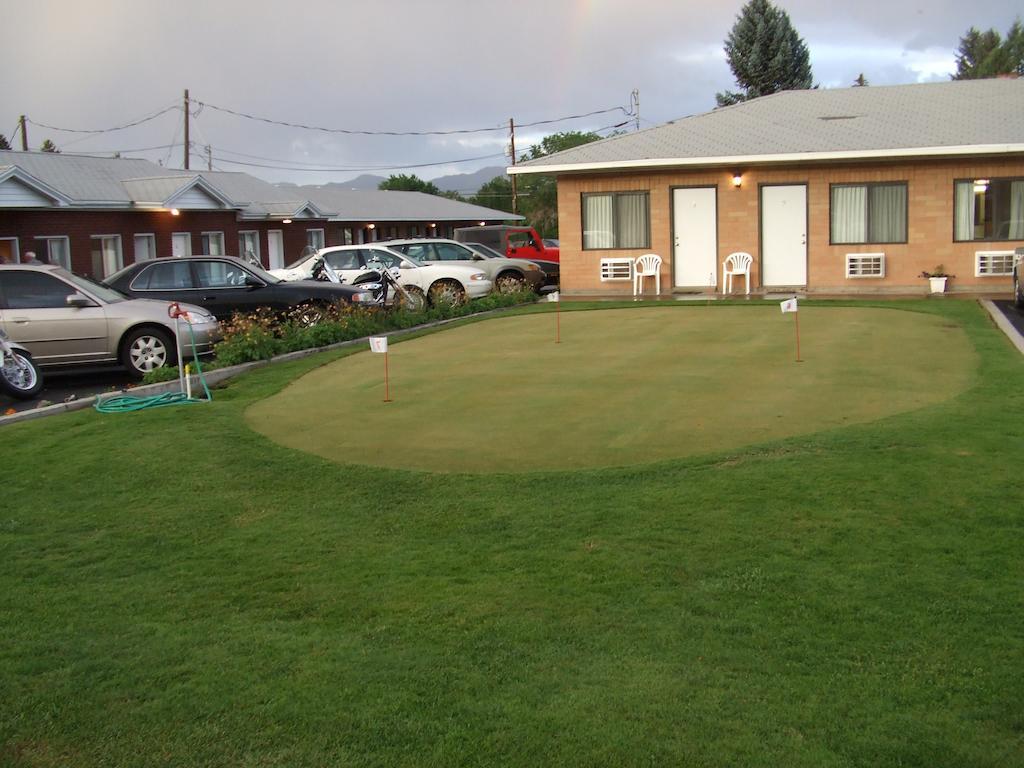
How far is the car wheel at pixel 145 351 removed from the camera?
46.8 feet

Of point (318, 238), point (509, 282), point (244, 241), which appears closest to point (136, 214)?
point (244, 241)

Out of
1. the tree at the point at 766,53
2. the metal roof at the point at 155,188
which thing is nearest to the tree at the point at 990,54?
the tree at the point at 766,53

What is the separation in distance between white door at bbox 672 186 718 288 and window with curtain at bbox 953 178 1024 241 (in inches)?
199

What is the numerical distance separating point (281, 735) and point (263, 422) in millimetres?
6332

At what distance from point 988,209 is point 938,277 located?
1.76 meters

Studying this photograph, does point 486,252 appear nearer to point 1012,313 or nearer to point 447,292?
point 447,292

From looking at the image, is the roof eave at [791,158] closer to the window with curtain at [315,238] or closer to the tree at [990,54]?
the window with curtain at [315,238]

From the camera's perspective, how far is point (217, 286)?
17.2 meters

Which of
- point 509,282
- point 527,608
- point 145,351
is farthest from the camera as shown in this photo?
point 509,282

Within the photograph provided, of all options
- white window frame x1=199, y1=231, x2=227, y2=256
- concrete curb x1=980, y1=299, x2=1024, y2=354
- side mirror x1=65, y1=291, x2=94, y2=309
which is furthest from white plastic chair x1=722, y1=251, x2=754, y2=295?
white window frame x1=199, y1=231, x2=227, y2=256

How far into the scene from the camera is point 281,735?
4.08 m

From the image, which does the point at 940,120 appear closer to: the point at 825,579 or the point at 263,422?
the point at 263,422

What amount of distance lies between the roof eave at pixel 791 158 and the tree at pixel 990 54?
5330 cm

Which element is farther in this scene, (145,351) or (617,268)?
(617,268)
